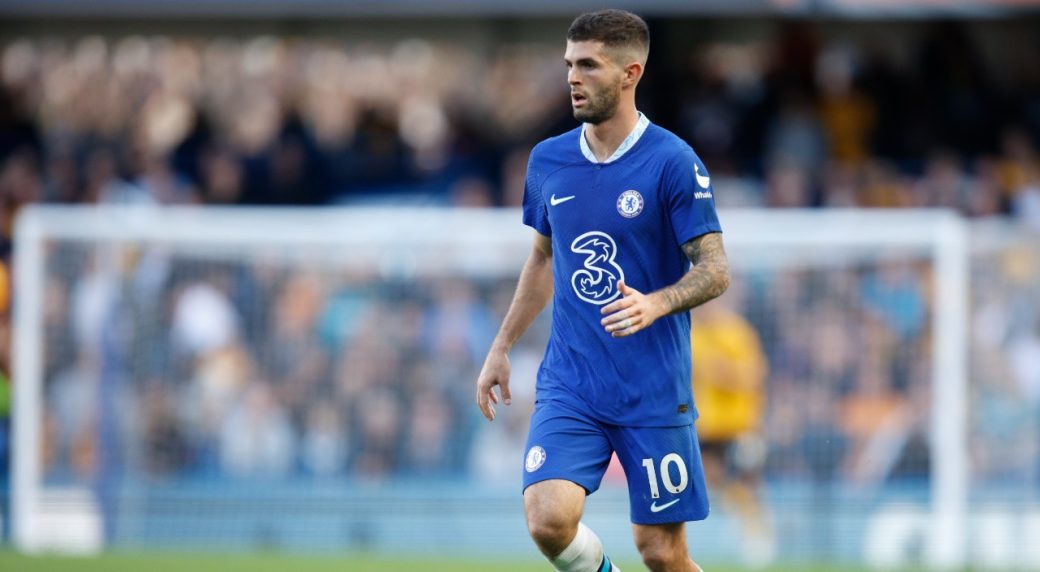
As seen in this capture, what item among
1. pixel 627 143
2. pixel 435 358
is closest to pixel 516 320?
pixel 627 143

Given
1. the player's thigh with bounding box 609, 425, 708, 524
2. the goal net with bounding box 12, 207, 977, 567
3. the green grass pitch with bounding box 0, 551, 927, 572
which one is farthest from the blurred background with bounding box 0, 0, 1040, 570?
the player's thigh with bounding box 609, 425, 708, 524

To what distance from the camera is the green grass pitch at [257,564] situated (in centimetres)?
1068

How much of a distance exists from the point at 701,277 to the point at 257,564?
5602mm

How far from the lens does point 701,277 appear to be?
6508 mm

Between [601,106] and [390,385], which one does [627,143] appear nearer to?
[601,106]

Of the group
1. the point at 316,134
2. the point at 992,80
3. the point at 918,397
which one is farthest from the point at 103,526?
the point at 992,80

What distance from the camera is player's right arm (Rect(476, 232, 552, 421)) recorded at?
7219 mm

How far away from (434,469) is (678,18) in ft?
22.5

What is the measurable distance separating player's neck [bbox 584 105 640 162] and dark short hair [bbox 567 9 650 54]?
27cm

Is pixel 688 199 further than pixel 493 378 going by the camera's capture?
No

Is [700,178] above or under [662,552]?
above

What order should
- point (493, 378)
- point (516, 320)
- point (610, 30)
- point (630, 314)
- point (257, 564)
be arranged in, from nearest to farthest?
point (630, 314) → point (610, 30) → point (493, 378) → point (516, 320) → point (257, 564)

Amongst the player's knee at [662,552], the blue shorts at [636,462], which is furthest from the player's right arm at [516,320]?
the player's knee at [662,552]

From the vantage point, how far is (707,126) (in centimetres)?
1672
